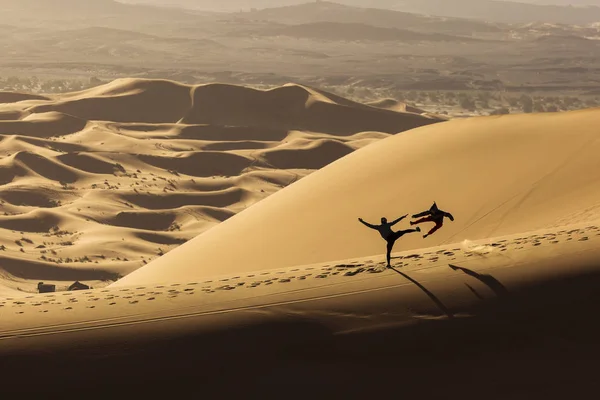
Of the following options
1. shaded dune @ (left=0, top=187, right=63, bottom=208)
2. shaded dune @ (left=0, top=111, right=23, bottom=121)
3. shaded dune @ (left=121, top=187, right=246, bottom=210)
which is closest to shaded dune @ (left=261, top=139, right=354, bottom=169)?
shaded dune @ (left=121, top=187, right=246, bottom=210)

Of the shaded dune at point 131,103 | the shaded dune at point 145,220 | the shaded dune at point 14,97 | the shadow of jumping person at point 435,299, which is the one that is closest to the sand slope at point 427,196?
the shadow of jumping person at point 435,299

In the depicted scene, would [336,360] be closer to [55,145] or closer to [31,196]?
[31,196]

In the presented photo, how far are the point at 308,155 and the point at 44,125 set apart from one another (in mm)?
17566

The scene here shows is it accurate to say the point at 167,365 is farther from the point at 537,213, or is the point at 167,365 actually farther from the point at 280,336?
the point at 537,213

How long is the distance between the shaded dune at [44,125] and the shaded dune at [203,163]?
1122 centimetres

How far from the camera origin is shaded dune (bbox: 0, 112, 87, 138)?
57281mm

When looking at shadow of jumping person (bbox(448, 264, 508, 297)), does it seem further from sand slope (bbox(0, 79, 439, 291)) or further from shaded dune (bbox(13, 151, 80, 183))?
shaded dune (bbox(13, 151, 80, 183))

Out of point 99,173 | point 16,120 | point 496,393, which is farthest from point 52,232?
point 16,120

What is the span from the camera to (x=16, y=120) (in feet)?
196

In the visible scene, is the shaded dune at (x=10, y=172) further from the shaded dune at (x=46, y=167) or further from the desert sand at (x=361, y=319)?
the desert sand at (x=361, y=319)

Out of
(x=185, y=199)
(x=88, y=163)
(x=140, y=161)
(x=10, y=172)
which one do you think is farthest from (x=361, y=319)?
(x=140, y=161)

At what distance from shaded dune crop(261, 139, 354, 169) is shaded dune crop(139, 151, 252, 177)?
1857 millimetres

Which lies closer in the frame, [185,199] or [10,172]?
[185,199]

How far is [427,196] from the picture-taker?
17281mm
